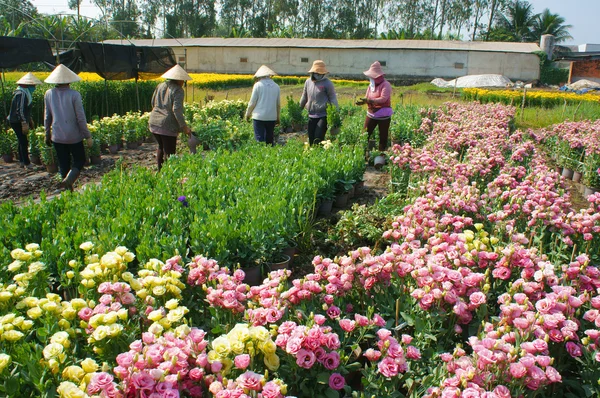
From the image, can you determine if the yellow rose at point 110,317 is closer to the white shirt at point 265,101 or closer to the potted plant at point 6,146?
the white shirt at point 265,101

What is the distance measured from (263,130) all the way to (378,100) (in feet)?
6.13

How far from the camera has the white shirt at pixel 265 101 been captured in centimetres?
715

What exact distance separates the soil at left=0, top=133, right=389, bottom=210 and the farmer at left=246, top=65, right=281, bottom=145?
1754 millimetres

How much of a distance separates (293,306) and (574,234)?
7.56 feet

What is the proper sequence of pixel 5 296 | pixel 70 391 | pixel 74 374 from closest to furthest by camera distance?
pixel 70 391
pixel 74 374
pixel 5 296

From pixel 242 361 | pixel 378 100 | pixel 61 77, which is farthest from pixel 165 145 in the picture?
pixel 242 361

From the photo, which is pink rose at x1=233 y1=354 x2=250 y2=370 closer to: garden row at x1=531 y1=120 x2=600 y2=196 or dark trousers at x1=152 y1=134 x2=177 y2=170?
dark trousers at x1=152 y1=134 x2=177 y2=170

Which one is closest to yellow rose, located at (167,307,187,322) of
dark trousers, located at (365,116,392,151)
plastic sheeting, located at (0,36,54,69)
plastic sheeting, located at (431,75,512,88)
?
dark trousers, located at (365,116,392,151)

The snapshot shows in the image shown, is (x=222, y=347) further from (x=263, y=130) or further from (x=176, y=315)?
(x=263, y=130)

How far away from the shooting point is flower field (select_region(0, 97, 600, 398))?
178cm

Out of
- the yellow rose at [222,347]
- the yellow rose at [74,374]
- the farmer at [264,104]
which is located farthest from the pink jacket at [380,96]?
the yellow rose at [74,374]

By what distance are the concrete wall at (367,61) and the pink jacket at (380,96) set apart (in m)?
24.8

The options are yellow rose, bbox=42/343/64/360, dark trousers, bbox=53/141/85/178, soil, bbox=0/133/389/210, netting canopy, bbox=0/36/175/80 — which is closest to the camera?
yellow rose, bbox=42/343/64/360

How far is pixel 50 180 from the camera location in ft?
23.4
